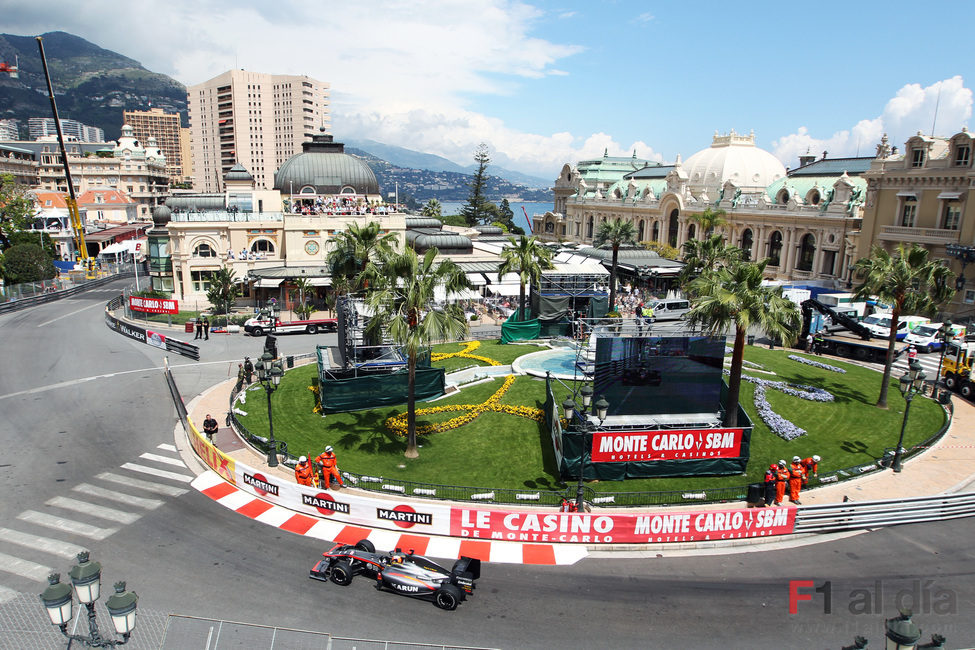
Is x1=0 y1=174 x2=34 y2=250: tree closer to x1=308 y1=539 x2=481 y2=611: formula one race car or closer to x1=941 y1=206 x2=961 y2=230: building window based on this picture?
x1=308 y1=539 x2=481 y2=611: formula one race car

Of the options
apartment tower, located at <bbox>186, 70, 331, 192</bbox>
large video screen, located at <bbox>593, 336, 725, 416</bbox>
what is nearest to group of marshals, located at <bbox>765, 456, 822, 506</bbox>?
large video screen, located at <bbox>593, 336, 725, 416</bbox>

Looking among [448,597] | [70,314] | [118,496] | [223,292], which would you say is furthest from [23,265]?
[448,597]

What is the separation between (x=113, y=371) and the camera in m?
35.2

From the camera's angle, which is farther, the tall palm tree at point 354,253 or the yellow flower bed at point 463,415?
the tall palm tree at point 354,253

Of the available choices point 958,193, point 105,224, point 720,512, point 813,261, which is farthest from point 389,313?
point 105,224

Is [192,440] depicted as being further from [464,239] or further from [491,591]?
[464,239]

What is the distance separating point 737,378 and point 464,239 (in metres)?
43.8

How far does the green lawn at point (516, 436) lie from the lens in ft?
71.1

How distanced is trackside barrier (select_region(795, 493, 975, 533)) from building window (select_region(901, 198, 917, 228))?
42.1 m

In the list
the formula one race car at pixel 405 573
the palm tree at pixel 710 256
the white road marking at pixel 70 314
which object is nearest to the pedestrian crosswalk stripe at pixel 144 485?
the formula one race car at pixel 405 573

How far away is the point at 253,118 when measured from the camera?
164m

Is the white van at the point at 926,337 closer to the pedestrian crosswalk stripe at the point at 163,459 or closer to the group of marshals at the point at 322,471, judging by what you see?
the group of marshals at the point at 322,471

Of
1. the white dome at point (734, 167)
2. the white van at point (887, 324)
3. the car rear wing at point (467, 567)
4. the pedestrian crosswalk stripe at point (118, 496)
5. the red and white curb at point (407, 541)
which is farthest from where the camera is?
the white dome at point (734, 167)

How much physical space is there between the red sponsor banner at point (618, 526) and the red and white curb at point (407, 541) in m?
0.30
